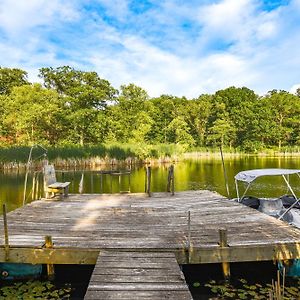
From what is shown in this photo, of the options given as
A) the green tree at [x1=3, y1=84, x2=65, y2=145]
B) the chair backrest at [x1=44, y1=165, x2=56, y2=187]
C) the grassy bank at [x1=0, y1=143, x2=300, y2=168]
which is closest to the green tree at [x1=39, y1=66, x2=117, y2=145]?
the green tree at [x1=3, y1=84, x2=65, y2=145]

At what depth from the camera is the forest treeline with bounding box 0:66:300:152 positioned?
35031 mm

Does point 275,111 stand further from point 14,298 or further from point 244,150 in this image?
point 14,298

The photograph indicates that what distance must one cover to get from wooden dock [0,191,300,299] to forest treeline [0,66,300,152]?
87.9 ft

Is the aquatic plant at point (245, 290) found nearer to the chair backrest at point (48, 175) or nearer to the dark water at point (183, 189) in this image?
the dark water at point (183, 189)

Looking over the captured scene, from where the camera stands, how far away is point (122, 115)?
140 feet

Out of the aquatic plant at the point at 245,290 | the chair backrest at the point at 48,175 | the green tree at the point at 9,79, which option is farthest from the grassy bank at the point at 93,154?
the green tree at the point at 9,79

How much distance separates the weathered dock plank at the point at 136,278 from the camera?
14.5 feet

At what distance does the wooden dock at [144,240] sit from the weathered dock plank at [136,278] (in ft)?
0.04

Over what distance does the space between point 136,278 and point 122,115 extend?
38.4 meters

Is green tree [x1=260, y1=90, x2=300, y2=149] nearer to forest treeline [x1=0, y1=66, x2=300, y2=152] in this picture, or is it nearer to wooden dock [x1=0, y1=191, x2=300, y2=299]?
A: forest treeline [x1=0, y1=66, x2=300, y2=152]

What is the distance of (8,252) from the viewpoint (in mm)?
6051

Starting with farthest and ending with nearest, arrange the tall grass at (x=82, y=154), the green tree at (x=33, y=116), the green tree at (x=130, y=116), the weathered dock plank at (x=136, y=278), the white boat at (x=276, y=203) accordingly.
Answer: the green tree at (x=130, y=116) < the green tree at (x=33, y=116) < the tall grass at (x=82, y=154) < the white boat at (x=276, y=203) < the weathered dock plank at (x=136, y=278)

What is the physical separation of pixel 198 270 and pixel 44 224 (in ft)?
11.8

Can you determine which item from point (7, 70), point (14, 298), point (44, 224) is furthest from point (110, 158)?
point (7, 70)
